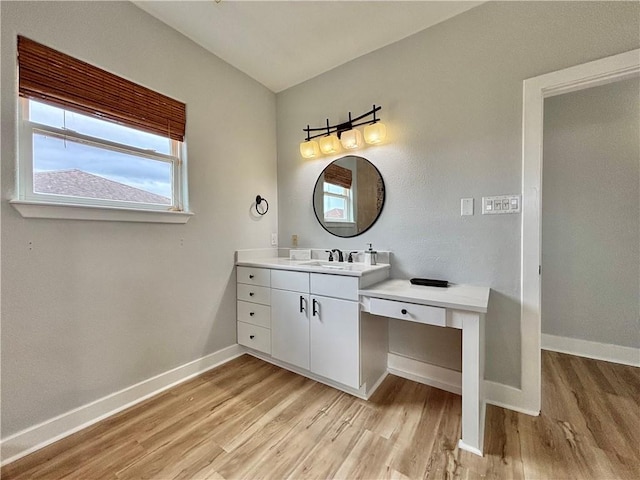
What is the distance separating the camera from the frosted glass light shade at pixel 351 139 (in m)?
2.21

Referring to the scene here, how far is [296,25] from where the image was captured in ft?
6.42

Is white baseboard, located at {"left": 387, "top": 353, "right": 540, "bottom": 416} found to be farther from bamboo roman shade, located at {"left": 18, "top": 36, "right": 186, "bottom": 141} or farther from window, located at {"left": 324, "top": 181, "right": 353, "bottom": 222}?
bamboo roman shade, located at {"left": 18, "top": 36, "right": 186, "bottom": 141}

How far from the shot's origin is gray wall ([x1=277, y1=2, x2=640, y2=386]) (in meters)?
1.58

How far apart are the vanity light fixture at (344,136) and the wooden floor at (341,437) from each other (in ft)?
6.63

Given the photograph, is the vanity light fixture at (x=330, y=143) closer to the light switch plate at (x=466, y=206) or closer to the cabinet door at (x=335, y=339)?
the light switch plate at (x=466, y=206)

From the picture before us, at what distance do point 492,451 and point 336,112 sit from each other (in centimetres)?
269

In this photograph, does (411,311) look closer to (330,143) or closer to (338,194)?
(338,194)

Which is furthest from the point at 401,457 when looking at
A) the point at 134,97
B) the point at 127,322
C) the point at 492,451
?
the point at 134,97

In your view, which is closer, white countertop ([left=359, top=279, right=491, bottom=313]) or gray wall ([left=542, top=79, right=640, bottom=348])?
white countertop ([left=359, top=279, right=491, bottom=313])

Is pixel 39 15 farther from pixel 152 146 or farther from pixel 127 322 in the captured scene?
pixel 127 322

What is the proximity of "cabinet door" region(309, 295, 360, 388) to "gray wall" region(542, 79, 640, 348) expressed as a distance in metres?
2.21

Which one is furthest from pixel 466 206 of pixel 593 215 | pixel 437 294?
pixel 593 215

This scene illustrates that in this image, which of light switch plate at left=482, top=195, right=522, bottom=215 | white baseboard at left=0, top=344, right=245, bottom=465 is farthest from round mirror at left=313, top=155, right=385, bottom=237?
white baseboard at left=0, top=344, right=245, bottom=465

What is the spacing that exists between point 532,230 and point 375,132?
1316mm
